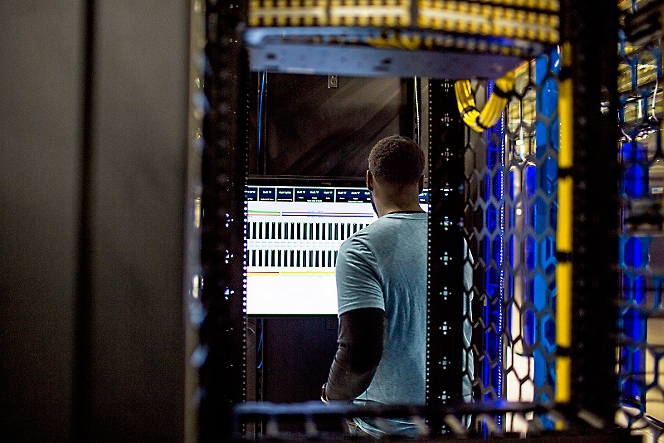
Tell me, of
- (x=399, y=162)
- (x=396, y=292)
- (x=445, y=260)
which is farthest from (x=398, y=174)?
(x=445, y=260)

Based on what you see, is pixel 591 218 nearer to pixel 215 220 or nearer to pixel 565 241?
pixel 565 241

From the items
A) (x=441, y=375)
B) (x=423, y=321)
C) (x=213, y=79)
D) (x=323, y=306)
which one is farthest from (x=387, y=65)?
(x=323, y=306)

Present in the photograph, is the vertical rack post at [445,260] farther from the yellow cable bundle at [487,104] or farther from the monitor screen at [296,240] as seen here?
the monitor screen at [296,240]

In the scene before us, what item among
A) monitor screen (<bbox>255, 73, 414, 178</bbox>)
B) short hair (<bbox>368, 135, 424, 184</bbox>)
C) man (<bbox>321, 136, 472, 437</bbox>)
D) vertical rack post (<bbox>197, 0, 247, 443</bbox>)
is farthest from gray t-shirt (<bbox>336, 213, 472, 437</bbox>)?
vertical rack post (<bbox>197, 0, 247, 443</bbox>)

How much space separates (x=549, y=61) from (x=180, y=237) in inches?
17.9

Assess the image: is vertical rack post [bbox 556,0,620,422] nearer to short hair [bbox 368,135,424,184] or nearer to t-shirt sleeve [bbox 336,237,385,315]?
t-shirt sleeve [bbox 336,237,385,315]

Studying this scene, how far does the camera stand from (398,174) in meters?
1.42

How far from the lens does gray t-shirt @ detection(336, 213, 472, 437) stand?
132cm

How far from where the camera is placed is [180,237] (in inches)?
13.7

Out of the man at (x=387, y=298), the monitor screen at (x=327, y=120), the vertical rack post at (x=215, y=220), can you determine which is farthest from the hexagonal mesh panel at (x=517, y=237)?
the monitor screen at (x=327, y=120)

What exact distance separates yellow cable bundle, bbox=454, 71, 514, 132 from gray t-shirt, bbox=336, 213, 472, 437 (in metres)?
0.58

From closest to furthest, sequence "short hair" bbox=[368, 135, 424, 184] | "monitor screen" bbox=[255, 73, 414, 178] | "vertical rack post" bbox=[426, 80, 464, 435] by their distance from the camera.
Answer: "vertical rack post" bbox=[426, 80, 464, 435], "short hair" bbox=[368, 135, 424, 184], "monitor screen" bbox=[255, 73, 414, 178]

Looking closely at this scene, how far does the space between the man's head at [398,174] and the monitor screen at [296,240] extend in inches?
11.4

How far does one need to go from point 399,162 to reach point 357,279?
388mm
